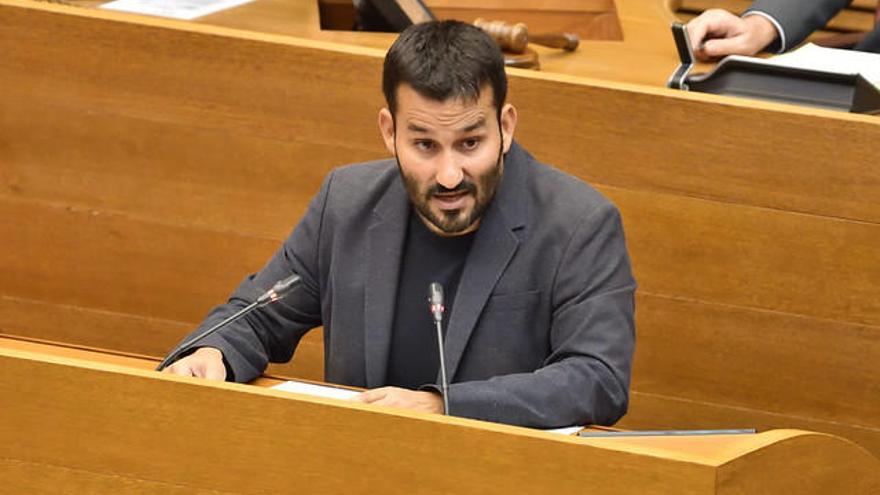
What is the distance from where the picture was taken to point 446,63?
7.55ft

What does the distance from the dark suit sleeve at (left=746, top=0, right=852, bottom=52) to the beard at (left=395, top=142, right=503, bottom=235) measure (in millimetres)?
1218

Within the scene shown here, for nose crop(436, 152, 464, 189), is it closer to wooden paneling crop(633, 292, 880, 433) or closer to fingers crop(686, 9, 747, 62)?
wooden paneling crop(633, 292, 880, 433)

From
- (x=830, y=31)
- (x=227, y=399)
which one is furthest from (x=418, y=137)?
(x=830, y=31)

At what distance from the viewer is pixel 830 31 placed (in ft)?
13.5

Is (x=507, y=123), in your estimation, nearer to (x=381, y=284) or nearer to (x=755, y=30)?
(x=381, y=284)

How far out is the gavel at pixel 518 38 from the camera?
3.31m

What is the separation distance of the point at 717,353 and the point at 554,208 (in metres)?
0.79

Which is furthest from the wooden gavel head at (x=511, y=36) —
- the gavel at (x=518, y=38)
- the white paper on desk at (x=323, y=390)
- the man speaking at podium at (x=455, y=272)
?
the white paper on desk at (x=323, y=390)

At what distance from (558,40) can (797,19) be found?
469 mm

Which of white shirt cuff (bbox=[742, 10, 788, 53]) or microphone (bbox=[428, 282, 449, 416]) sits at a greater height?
white shirt cuff (bbox=[742, 10, 788, 53])

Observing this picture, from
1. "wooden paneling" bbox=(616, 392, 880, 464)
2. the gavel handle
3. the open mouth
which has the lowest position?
"wooden paneling" bbox=(616, 392, 880, 464)

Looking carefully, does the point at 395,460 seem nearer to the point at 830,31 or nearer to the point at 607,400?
the point at 607,400

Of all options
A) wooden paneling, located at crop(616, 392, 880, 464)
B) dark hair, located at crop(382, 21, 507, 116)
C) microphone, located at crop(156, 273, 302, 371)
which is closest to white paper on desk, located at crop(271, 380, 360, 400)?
microphone, located at crop(156, 273, 302, 371)

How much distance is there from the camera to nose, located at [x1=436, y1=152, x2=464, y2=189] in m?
2.30
